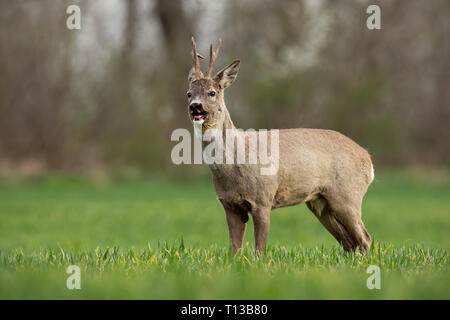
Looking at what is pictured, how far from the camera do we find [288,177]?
6691mm

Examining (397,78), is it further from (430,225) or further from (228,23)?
(430,225)

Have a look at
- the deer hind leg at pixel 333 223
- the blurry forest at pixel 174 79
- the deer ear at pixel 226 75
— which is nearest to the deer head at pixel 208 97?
the deer ear at pixel 226 75

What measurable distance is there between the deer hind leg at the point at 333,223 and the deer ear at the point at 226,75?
171 cm

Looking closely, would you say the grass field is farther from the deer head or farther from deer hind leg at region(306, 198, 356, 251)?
the deer head

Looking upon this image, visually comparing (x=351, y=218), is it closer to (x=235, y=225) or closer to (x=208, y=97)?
(x=235, y=225)

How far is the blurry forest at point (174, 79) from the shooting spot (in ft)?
72.9

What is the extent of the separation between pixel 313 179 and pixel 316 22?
18606 millimetres

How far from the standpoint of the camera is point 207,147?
6398mm

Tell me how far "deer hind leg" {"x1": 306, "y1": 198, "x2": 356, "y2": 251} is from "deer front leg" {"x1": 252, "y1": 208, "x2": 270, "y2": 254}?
99 centimetres

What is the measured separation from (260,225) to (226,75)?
1518 millimetres

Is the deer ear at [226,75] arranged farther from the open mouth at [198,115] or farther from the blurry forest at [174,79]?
the blurry forest at [174,79]

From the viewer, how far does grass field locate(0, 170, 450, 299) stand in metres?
4.84

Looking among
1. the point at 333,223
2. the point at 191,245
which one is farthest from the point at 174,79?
the point at 333,223

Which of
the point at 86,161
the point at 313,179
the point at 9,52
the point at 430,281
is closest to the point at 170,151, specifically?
the point at 86,161
